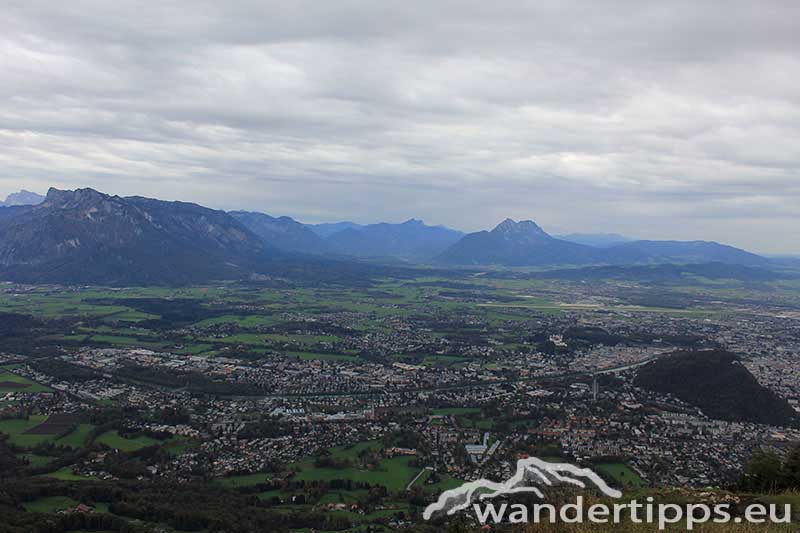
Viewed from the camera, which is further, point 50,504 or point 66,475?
point 66,475

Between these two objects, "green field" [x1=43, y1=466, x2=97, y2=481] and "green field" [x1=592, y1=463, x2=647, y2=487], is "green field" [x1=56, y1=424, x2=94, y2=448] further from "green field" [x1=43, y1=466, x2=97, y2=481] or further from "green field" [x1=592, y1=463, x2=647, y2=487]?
"green field" [x1=592, y1=463, x2=647, y2=487]

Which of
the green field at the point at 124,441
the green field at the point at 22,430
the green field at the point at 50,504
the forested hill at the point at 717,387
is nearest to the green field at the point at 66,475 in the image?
the green field at the point at 50,504

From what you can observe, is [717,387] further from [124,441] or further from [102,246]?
[102,246]

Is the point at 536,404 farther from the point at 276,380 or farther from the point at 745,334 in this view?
the point at 745,334

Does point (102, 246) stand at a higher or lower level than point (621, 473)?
higher

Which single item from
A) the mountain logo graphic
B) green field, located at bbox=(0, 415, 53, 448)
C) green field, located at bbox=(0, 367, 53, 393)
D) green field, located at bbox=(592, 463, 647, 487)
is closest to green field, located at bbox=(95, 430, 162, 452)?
green field, located at bbox=(0, 415, 53, 448)

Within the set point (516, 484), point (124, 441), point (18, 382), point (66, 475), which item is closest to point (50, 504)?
point (66, 475)

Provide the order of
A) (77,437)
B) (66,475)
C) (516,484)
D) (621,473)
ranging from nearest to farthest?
1. (516,484)
2. (66,475)
3. (621,473)
4. (77,437)

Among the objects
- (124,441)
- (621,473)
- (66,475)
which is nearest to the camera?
(66,475)
